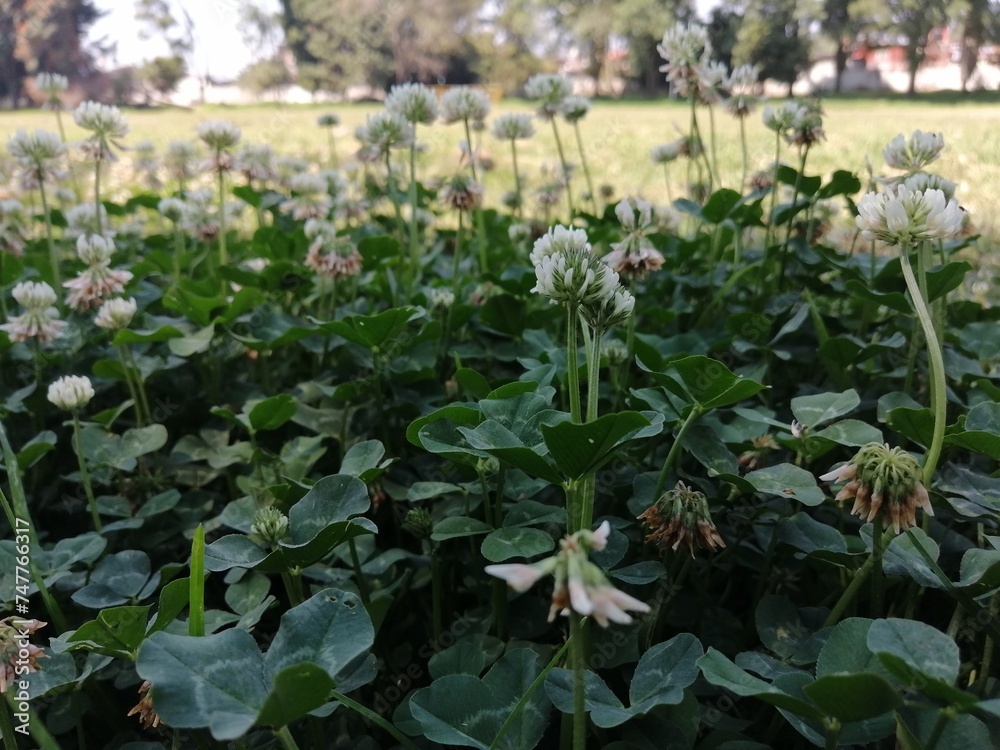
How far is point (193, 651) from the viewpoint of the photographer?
1.49 ft

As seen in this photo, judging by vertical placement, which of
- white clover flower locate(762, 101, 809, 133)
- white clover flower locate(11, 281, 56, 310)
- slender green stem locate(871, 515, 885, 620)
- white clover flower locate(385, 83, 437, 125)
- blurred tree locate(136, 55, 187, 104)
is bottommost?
slender green stem locate(871, 515, 885, 620)

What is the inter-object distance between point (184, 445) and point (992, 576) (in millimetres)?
849

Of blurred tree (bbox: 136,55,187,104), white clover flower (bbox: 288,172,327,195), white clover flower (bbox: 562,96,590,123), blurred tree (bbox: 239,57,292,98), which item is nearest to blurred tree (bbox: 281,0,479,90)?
blurred tree (bbox: 239,57,292,98)

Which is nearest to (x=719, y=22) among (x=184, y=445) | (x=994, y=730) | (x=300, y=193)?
(x=300, y=193)

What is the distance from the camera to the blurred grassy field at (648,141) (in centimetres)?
321

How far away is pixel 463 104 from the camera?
1.26 m

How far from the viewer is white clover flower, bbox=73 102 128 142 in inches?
50.5

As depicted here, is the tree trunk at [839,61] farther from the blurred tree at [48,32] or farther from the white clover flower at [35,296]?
the white clover flower at [35,296]

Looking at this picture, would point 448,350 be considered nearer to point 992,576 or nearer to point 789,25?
point 992,576

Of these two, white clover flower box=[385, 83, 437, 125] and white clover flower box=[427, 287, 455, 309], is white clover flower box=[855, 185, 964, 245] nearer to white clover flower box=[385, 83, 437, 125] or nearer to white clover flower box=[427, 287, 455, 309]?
white clover flower box=[427, 287, 455, 309]

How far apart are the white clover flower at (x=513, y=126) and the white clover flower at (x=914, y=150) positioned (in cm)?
65

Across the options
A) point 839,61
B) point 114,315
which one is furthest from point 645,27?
point 114,315

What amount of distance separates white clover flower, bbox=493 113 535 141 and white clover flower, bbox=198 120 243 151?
47 centimetres

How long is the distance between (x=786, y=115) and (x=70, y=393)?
3.50ft
